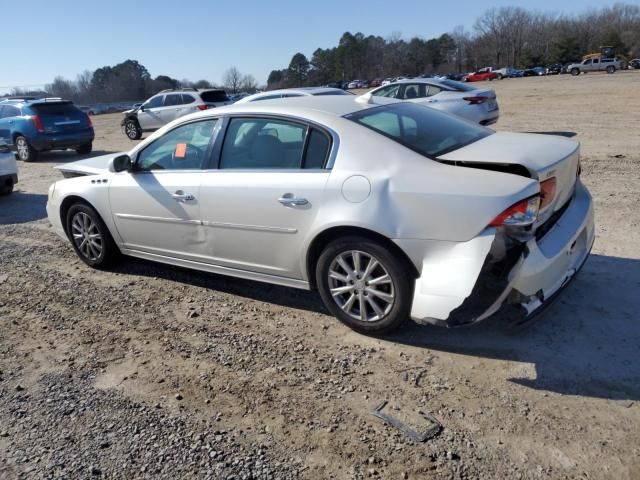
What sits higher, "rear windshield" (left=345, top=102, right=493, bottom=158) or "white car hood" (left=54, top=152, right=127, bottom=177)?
"rear windshield" (left=345, top=102, right=493, bottom=158)

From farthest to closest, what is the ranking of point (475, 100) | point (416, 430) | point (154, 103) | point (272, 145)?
1. point (154, 103)
2. point (475, 100)
3. point (272, 145)
4. point (416, 430)

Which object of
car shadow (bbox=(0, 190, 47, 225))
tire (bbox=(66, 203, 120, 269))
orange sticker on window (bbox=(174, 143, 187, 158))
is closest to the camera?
orange sticker on window (bbox=(174, 143, 187, 158))

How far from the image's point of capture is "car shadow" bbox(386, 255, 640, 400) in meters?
3.09

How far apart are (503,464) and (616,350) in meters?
1.35

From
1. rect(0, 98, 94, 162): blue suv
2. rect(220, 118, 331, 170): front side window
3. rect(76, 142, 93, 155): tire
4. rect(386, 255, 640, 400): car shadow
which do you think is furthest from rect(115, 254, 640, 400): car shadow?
rect(76, 142, 93, 155): tire

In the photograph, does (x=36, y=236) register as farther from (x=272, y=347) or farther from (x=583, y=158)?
(x=583, y=158)

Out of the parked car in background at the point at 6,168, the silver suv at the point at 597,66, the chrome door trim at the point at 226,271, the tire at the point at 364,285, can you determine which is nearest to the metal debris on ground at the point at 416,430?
the tire at the point at 364,285

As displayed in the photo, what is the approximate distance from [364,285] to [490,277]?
0.83m

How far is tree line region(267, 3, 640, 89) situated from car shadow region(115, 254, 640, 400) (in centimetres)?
10448

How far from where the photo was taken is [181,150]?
459 cm

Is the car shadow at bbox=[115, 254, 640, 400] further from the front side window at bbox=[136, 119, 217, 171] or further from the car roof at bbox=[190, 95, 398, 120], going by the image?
the car roof at bbox=[190, 95, 398, 120]

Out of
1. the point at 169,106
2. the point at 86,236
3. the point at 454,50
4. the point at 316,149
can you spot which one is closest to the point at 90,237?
the point at 86,236

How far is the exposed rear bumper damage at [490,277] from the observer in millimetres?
3094

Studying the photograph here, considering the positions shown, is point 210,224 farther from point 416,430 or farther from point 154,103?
point 154,103
